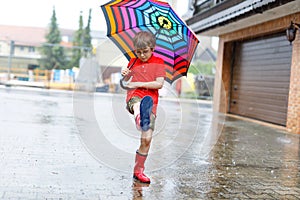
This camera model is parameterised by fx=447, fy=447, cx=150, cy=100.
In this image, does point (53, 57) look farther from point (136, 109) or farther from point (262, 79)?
point (136, 109)

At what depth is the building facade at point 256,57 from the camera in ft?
39.3

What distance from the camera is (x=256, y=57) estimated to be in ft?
51.3

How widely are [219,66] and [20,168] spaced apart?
557 inches

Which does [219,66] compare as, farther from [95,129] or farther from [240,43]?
[95,129]

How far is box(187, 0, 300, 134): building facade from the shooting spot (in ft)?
39.3

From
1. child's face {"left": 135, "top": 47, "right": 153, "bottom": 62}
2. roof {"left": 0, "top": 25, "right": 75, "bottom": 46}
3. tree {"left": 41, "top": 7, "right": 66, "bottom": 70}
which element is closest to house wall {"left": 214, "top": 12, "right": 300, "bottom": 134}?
child's face {"left": 135, "top": 47, "right": 153, "bottom": 62}

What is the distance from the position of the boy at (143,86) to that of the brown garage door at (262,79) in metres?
9.26

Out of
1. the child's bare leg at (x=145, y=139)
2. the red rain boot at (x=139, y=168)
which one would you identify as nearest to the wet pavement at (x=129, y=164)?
the red rain boot at (x=139, y=168)

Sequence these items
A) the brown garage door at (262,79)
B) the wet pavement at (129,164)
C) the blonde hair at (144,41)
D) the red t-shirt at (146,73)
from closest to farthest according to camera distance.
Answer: the wet pavement at (129,164), the blonde hair at (144,41), the red t-shirt at (146,73), the brown garage door at (262,79)

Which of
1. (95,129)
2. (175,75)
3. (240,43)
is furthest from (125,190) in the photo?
(240,43)

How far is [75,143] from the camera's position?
23.1 feet

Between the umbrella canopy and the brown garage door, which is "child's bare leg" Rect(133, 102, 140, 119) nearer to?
the umbrella canopy

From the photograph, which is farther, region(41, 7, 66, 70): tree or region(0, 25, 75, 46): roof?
region(0, 25, 75, 46): roof

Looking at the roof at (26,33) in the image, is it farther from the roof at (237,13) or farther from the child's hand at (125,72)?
the child's hand at (125,72)
